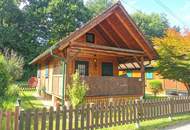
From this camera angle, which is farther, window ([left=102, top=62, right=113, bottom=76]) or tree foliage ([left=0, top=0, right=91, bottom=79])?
tree foliage ([left=0, top=0, right=91, bottom=79])

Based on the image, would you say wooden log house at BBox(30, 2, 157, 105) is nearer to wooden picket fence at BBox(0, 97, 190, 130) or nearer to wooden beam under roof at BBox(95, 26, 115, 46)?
wooden beam under roof at BBox(95, 26, 115, 46)

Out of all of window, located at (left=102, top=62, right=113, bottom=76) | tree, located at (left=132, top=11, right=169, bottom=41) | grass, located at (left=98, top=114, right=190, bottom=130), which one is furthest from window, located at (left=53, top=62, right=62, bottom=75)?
tree, located at (left=132, top=11, right=169, bottom=41)

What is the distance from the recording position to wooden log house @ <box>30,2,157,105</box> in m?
13.0

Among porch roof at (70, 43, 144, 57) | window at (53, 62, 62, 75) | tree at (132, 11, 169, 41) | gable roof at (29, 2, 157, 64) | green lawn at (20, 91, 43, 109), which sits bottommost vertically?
green lawn at (20, 91, 43, 109)

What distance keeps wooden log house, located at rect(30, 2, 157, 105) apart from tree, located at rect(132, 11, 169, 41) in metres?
49.1

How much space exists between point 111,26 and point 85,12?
34457 mm

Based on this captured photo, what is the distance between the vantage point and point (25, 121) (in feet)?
22.5

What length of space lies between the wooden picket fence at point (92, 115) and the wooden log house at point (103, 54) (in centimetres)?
431

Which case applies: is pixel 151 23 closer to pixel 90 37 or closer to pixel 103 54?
pixel 90 37

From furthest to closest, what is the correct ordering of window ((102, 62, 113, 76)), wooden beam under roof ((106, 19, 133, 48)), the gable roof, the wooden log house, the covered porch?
window ((102, 62, 113, 76)) < wooden beam under roof ((106, 19, 133, 48)) < the covered porch < the wooden log house < the gable roof

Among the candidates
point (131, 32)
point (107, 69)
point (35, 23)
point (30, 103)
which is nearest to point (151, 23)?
point (35, 23)

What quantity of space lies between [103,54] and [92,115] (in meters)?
8.15

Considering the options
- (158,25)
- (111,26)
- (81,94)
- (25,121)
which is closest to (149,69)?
(111,26)

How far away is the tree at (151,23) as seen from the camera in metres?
66.0
